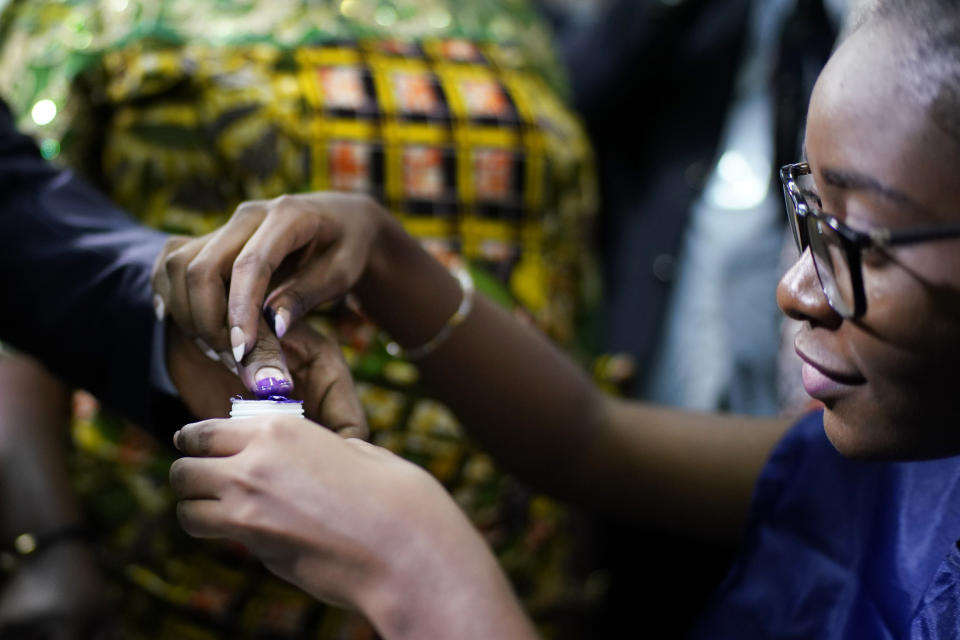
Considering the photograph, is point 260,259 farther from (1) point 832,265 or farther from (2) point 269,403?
(1) point 832,265

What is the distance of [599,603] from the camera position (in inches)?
55.5

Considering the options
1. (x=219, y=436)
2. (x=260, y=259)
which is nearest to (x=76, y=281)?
(x=260, y=259)

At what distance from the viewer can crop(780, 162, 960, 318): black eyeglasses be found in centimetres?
56

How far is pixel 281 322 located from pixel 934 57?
47 centimetres

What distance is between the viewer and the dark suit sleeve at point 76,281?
2.77ft

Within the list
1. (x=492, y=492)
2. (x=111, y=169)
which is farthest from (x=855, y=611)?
(x=111, y=169)

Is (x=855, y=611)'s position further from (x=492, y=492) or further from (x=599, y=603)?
(x=599, y=603)

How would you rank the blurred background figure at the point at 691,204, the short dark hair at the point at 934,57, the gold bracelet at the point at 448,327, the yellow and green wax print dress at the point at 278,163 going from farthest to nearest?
the blurred background figure at the point at 691,204, the yellow and green wax print dress at the point at 278,163, the gold bracelet at the point at 448,327, the short dark hair at the point at 934,57

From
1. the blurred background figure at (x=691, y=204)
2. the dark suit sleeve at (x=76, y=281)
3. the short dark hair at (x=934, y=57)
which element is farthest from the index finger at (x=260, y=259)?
the blurred background figure at (x=691, y=204)

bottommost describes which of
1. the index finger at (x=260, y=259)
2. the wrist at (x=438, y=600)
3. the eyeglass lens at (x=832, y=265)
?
the wrist at (x=438, y=600)

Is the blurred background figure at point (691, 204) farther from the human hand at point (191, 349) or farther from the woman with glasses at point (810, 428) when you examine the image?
the human hand at point (191, 349)

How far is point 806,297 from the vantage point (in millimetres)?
647

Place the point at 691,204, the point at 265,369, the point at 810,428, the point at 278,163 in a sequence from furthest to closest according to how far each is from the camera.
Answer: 1. the point at 691,204
2. the point at 278,163
3. the point at 810,428
4. the point at 265,369

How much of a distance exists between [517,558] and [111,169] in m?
0.69
